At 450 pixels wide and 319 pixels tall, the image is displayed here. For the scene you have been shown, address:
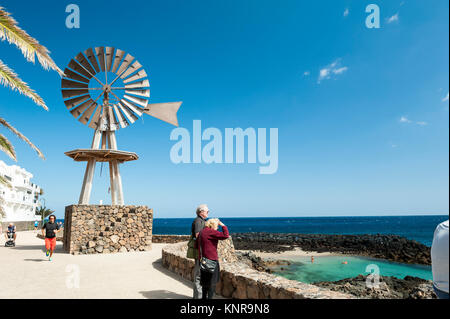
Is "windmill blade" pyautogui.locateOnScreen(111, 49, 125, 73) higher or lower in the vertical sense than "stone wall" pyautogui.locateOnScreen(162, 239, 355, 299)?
higher

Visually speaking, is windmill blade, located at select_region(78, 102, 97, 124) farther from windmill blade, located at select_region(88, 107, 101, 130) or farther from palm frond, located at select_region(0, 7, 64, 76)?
palm frond, located at select_region(0, 7, 64, 76)

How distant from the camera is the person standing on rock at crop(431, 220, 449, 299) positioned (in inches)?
90.1

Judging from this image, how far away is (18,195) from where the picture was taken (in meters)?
53.3

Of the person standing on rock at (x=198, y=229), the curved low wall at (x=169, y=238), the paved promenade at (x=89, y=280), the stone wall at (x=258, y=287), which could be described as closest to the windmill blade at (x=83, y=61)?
the paved promenade at (x=89, y=280)

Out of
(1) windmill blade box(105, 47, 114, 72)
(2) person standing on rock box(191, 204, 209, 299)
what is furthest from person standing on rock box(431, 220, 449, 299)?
(1) windmill blade box(105, 47, 114, 72)

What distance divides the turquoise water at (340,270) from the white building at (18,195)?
4503 cm

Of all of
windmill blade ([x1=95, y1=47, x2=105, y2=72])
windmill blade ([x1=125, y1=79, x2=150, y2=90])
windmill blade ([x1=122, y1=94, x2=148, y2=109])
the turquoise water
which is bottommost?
the turquoise water

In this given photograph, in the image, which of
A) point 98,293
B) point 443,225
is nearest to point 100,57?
point 98,293

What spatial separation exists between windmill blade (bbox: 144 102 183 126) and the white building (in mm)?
41454

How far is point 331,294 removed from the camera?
4422mm

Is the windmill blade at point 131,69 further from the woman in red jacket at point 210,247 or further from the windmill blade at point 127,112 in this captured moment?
the woman in red jacket at point 210,247

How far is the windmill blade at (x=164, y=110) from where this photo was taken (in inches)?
678

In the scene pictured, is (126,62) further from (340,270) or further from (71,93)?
(340,270)

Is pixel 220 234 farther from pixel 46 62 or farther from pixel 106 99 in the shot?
pixel 106 99
